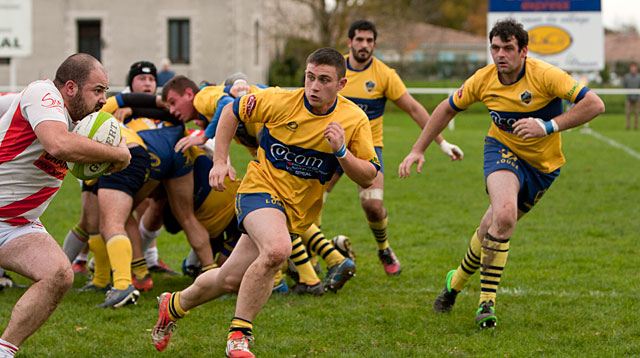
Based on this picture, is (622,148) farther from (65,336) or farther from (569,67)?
(65,336)

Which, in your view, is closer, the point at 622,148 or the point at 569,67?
the point at 622,148

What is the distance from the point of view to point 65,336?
5.41 meters

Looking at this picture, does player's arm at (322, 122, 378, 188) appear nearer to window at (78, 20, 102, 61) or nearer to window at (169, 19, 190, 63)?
window at (169, 19, 190, 63)

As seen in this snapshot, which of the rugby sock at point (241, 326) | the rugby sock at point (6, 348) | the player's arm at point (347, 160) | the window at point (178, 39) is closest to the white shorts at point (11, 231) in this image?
the rugby sock at point (6, 348)

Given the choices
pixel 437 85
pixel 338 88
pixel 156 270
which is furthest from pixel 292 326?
pixel 437 85

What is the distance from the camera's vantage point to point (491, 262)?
18.4 ft

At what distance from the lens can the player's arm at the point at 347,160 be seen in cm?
459

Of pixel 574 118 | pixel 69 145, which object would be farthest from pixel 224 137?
pixel 574 118

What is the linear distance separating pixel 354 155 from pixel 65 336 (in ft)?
7.95

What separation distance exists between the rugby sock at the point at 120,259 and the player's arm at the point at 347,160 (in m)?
2.37

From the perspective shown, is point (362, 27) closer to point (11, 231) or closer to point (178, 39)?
point (11, 231)

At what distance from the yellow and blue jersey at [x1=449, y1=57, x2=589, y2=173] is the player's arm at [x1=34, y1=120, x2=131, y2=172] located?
2.92 metres

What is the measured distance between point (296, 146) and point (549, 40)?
20.1 m

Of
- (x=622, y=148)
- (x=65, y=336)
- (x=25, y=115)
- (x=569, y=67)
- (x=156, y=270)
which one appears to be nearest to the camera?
(x=25, y=115)
